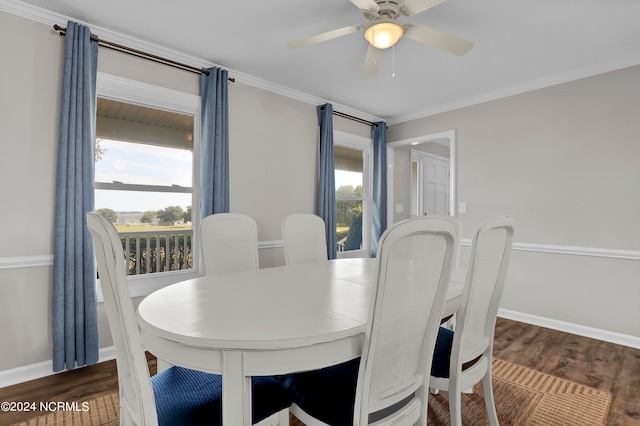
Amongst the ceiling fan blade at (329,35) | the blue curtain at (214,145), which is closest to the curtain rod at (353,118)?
the blue curtain at (214,145)

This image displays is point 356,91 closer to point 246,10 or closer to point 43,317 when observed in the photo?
point 246,10

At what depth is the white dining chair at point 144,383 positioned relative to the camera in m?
0.93

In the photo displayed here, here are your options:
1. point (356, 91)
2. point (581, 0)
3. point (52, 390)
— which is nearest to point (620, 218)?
point (581, 0)

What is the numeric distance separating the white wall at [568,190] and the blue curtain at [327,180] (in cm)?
166

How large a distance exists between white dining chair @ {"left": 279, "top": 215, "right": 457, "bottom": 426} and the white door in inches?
183

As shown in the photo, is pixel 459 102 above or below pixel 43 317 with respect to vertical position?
above

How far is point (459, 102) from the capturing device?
13.1ft

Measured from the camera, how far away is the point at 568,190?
323 cm

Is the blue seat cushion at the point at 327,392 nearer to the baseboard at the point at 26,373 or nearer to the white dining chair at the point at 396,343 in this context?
the white dining chair at the point at 396,343

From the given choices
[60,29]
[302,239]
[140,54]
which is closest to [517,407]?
[302,239]

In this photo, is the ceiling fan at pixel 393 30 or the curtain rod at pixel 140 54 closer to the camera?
the ceiling fan at pixel 393 30

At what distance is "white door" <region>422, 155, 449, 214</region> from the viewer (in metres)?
5.68

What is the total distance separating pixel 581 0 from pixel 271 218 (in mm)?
2990

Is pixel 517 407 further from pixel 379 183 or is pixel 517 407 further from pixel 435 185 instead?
pixel 435 185
